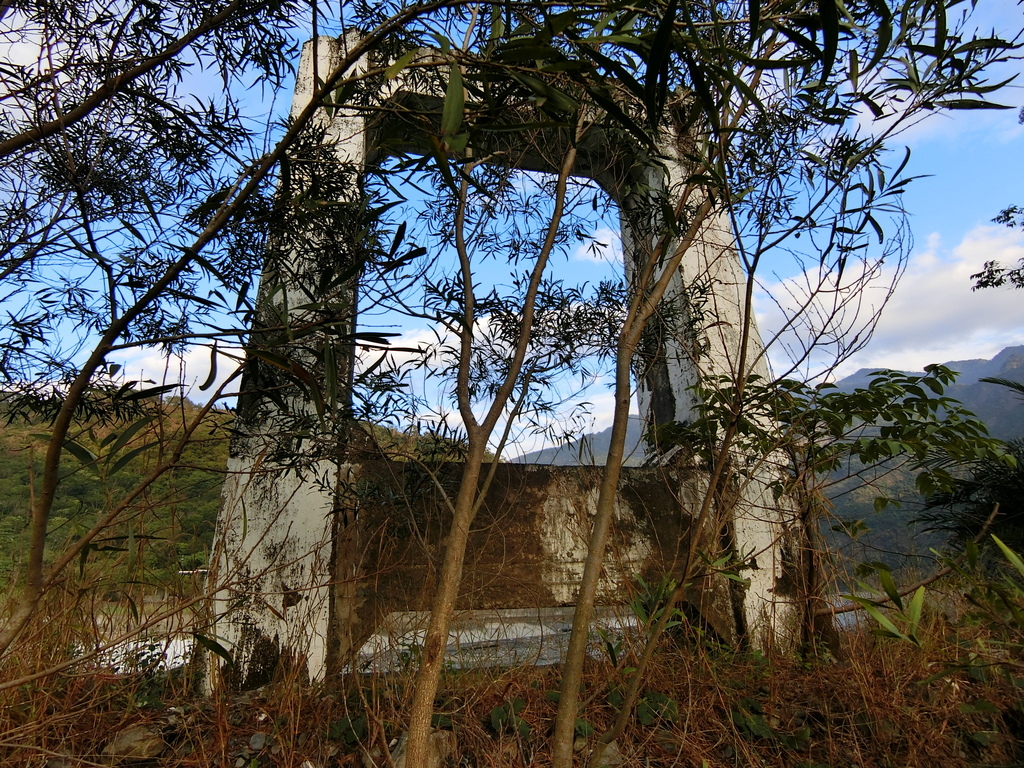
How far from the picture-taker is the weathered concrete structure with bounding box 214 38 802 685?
130 inches

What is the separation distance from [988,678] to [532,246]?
3.36m

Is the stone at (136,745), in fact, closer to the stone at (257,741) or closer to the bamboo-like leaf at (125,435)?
the stone at (257,741)

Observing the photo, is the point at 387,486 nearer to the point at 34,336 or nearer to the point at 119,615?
the point at 119,615

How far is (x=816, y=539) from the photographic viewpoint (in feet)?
12.0

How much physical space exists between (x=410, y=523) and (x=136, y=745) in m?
1.44

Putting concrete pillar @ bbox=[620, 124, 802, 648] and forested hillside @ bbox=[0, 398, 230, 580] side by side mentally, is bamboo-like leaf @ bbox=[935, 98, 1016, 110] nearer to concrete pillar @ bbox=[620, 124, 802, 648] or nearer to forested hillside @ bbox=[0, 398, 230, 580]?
concrete pillar @ bbox=[620, 124, 802, 648]

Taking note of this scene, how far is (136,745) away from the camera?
9.12ft

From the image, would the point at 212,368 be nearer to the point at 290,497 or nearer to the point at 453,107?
the point at 453,107

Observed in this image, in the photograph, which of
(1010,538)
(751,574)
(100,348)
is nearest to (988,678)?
(751,574)

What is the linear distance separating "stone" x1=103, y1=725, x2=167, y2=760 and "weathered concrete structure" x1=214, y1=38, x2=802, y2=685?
0.60 meters

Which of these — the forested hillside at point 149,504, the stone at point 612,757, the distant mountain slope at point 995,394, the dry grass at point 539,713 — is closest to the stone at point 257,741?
the dry grass at point 539,713

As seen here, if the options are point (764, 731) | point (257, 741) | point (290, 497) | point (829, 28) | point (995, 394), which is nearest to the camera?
point (829, 28)

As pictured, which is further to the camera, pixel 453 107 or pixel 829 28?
pixel 453 107

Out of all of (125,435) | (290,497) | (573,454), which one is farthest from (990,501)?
(125,435)
